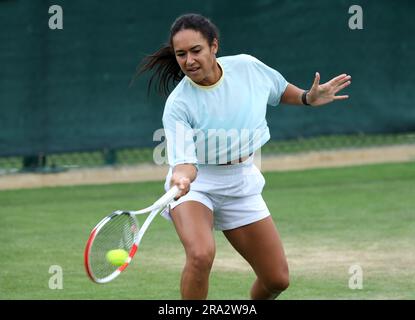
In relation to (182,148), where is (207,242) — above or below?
below

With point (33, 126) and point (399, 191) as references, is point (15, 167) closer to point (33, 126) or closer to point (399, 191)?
point (33, 126)

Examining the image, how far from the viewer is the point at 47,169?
425 inches

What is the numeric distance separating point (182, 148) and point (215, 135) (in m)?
0.24

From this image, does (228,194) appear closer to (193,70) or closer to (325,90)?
(193,70)

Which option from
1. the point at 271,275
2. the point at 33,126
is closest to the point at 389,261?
the point at 271,275

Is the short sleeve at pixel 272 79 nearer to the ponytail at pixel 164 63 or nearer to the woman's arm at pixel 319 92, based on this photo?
the woman's arm at pixel 319 92

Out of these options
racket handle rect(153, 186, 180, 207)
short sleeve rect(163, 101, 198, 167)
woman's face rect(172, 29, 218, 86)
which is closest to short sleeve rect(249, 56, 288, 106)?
woman's face rect(172, 29, 218, 86)

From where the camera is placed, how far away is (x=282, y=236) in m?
8.60

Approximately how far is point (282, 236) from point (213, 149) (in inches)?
122

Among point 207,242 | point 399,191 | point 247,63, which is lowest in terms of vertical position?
point 399,191

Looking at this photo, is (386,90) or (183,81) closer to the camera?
(183,81)
